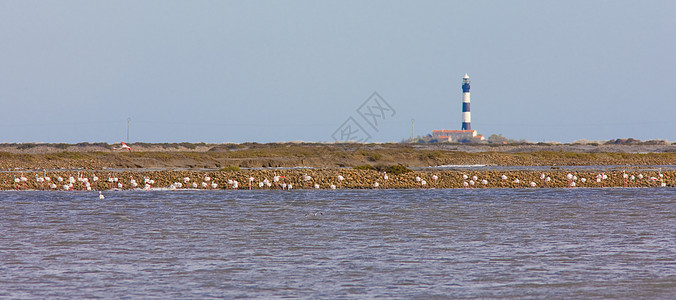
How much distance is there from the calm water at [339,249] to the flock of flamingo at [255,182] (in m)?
7.38

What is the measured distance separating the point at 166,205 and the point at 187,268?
13.8 m

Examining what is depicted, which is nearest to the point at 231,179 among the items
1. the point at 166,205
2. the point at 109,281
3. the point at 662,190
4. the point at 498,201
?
the point at 166,205

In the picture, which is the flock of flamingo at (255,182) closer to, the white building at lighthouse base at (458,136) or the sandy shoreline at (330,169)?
the sandy shoreline at (330,169)

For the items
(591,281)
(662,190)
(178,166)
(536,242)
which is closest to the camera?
(591,281)

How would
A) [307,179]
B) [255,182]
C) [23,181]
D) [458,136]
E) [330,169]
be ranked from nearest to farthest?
[307,179] < [255,182] < [23,181] < [330,169] < [458,136]

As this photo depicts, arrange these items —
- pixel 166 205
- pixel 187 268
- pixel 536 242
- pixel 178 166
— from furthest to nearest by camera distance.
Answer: pixel 178 166, pixel 166 205, pixel 536 242, pixel 187 268

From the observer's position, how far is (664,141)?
131 meters

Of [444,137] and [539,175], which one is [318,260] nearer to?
[539,175]

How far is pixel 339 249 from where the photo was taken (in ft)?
52.3

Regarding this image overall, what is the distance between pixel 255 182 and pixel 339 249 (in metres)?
21.5

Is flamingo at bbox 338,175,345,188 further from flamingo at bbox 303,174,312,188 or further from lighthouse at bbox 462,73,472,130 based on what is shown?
lighthouse at bbox 462,73,472,130

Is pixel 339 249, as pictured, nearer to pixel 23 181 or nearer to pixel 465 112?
pixel 23 181

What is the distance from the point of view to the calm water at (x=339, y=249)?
467 inches

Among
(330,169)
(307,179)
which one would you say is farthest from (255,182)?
(330,169)
